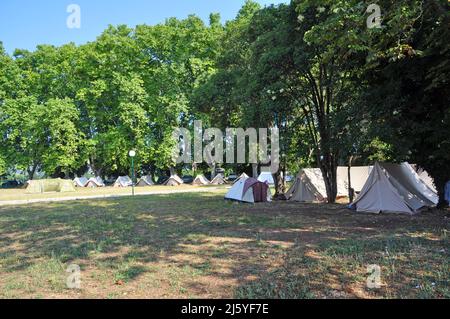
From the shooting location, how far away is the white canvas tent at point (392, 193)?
41.7 feet

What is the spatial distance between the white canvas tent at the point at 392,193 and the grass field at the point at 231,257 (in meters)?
0.97

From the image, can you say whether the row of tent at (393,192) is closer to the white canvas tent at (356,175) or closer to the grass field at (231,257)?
the grass field at (231,257)

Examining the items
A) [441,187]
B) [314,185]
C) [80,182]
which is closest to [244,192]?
[314,185]

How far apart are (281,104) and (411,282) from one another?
11717mm

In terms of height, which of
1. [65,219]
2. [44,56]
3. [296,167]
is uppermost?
[44,56]

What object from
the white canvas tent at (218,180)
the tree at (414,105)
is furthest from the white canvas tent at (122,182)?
the tree at (414,105)

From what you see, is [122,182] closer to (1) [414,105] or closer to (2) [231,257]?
(1) [414,105]

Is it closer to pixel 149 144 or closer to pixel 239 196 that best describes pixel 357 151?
pixel 239 196

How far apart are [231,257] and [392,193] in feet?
26.7

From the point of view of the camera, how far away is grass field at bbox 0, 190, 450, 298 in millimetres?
5008

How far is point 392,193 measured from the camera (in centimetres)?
1280

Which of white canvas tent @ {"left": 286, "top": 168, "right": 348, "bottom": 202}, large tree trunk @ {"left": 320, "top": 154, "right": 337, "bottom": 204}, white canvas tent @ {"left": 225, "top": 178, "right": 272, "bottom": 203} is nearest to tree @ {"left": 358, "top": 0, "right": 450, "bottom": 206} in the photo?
large tree trunk @ {"left": 320, "top": 154, "right": 337, "bottom": 204}

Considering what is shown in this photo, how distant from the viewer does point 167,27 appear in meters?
38.5

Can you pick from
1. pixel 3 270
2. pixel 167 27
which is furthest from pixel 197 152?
pixel 3 270
